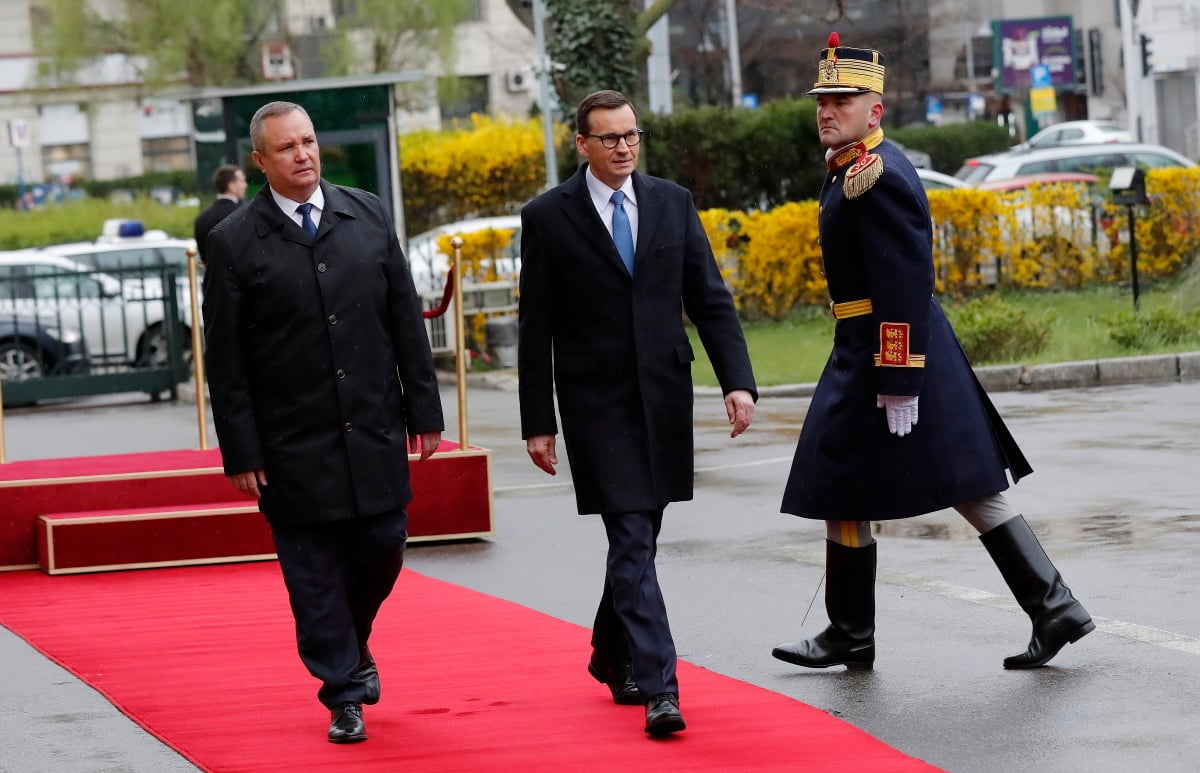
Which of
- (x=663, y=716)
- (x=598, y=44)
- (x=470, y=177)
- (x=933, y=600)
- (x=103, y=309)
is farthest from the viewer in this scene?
(x=470, y=177)

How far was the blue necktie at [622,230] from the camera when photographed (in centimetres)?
602

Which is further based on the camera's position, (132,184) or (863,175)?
(132,184)

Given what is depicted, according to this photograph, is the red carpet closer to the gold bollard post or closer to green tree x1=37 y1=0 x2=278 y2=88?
the gold bollard post

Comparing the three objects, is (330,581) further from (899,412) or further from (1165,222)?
(1165,222)

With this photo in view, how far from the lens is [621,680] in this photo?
6227mm

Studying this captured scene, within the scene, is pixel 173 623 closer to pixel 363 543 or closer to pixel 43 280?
pixel 363 543

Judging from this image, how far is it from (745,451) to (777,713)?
7.06 metres

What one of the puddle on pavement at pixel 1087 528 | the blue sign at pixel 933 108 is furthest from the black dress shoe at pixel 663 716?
the blue sign at pixel 933 108

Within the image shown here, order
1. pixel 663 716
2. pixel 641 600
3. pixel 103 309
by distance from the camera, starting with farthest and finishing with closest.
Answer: pixel 103 309
pixel 641 600
pixel 663 716

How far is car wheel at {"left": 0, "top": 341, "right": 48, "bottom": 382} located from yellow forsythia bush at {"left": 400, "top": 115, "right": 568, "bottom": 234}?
561 inches

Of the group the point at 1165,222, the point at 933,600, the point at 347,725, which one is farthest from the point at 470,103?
the point at 347,725

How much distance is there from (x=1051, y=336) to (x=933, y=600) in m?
9.52

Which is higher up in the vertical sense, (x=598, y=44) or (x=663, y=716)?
(x=598, y=44)

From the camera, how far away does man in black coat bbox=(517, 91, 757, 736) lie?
5895 millimetres
